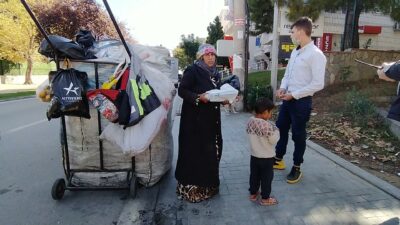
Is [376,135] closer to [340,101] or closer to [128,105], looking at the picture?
[340,101]

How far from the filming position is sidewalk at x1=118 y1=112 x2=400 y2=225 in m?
3.23

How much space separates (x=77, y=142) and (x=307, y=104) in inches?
107

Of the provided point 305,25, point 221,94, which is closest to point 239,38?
point 305,25

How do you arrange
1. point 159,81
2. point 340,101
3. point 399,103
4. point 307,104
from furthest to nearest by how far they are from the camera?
point 340,101, point 307,104, point 159,81, point 399,103

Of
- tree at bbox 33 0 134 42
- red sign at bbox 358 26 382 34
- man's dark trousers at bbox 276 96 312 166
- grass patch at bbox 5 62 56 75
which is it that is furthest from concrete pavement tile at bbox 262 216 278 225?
grass patch at bbox 5 62 56 75

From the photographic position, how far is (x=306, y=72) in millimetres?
3938

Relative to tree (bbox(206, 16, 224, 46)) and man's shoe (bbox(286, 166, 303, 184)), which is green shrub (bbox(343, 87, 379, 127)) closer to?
man's shoe (bbox(286, 166, 303, 184))

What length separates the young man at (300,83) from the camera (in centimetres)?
380

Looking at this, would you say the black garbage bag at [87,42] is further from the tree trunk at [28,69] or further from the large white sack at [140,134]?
the tree trunk at [28,69]

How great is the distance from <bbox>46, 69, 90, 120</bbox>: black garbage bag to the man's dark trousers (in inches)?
93.4

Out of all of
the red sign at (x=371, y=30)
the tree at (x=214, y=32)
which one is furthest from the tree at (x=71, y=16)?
the tree at (x=214, y=32)

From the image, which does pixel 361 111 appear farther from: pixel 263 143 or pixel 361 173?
pixel 263 143

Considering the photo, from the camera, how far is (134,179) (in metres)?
3.81

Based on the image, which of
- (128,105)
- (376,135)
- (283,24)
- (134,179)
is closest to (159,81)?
(128,105)
